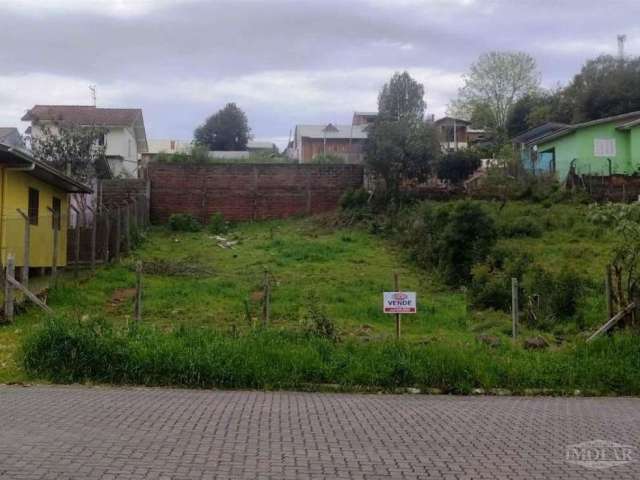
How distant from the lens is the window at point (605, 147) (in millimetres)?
37438

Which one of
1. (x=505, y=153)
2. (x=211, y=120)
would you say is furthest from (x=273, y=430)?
(x=211, y=120)

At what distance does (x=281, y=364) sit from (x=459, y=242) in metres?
13.0

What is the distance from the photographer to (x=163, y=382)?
36.7 ft

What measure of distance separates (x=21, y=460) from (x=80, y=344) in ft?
16.6

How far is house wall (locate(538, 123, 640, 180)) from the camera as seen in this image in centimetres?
3628

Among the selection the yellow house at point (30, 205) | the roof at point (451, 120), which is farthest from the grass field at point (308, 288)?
the roof at point (451, 120)

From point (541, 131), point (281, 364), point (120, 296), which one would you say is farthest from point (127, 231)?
point (541, 131)

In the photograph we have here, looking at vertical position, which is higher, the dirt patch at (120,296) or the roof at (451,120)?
the roof at (451,120)

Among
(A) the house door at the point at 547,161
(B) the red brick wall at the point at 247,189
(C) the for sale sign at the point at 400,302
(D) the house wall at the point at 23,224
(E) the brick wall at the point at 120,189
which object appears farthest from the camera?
(B) the red brick wall at the point at 247,189

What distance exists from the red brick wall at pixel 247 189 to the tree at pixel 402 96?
10754 millimetres

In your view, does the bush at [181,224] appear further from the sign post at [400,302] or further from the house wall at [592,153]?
the sign post at [400,302]

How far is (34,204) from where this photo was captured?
67.3 ft

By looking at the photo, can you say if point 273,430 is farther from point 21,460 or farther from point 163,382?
point 163,382

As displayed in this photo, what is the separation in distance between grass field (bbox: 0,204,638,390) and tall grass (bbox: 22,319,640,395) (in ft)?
0.68
